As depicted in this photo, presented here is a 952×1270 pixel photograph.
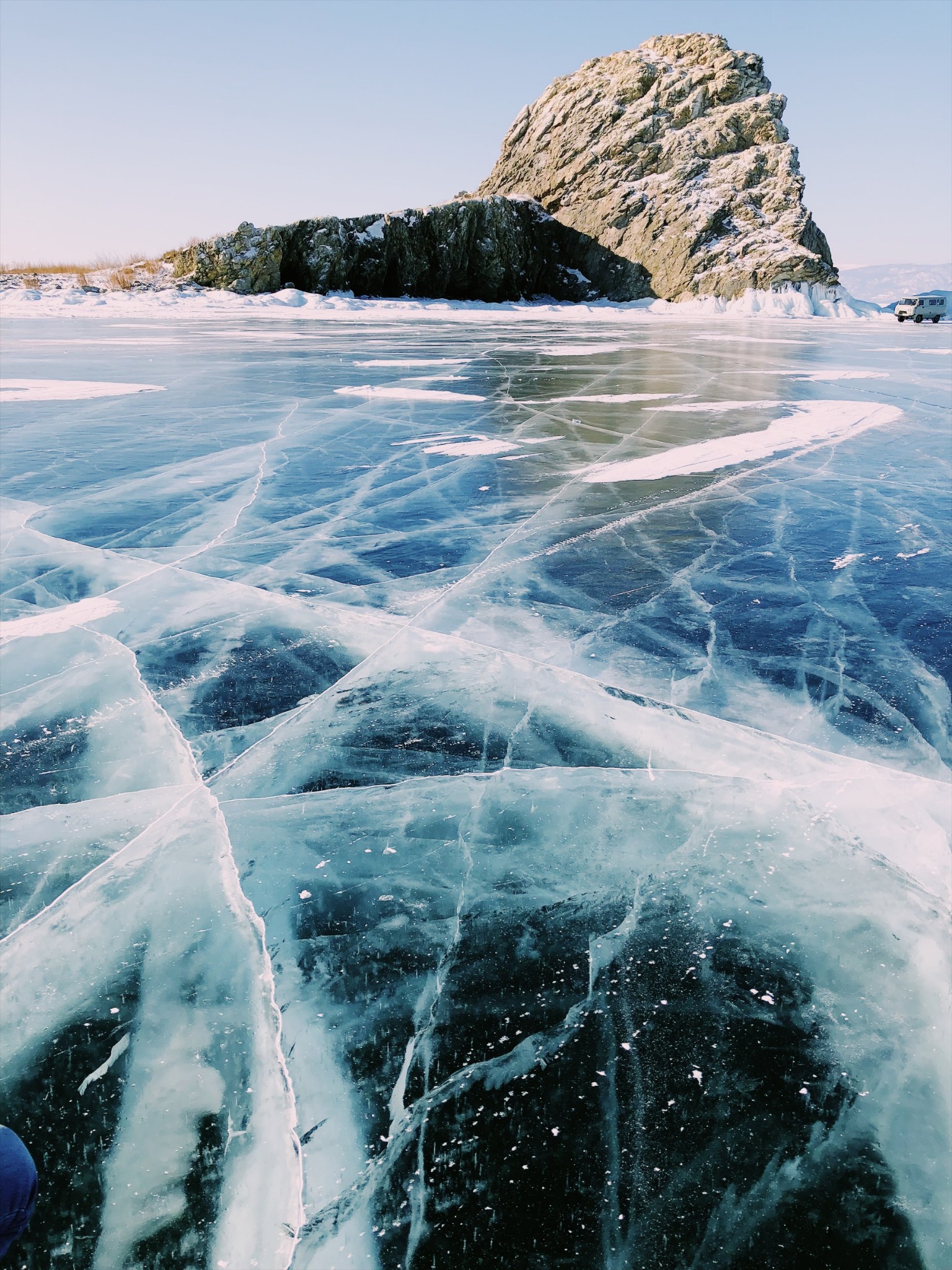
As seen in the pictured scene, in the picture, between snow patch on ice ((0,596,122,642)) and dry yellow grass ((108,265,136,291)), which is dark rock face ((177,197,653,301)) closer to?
dry yellow grass ((108,265,136,291))

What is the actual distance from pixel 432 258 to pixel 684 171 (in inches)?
558

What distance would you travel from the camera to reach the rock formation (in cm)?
3216

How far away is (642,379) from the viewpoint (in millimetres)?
8578

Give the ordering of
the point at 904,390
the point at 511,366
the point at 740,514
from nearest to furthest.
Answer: the point at 740,514 → the point at 904,390 → the point at 511,366

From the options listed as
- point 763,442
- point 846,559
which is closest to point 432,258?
point 763,442

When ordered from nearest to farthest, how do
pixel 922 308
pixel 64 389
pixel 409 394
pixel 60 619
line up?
pixel 60 619
pixel 409 394
pixel 64 389
pixel 922 308

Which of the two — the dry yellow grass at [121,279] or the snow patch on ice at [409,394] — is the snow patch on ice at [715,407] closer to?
the snow patch on ice at [409,394]

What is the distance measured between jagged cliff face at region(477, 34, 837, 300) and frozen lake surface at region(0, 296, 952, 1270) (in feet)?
119

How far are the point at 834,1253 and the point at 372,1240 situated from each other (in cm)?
56

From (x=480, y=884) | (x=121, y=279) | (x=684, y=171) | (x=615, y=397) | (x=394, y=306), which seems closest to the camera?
(x=480, y=884)

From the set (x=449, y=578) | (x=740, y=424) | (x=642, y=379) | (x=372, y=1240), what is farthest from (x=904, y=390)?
(x=372, y=1240)

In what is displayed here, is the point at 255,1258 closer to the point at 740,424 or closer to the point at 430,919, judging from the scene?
the point at 430,919

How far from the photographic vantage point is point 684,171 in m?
37.5

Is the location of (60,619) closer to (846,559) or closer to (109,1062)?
(109,1062)
